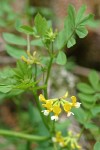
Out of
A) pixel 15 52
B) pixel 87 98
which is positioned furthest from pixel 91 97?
pixel 15 52

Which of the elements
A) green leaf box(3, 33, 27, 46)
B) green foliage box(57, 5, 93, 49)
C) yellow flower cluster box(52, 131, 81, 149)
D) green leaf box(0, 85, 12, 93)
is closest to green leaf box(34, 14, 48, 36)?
green foliage box(57, 5, 93, 49)

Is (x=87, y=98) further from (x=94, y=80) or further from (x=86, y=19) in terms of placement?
(x=86, y=19)

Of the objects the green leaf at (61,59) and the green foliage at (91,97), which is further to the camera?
the green foliage at (91,97)

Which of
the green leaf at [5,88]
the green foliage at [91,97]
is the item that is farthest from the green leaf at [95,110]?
the green leaf at [5,88]

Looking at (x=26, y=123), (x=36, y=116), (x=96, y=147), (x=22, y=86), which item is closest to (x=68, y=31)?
(x=22, y=86)

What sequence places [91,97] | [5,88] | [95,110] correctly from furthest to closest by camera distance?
[91,97]
[95,110]
[5,88]

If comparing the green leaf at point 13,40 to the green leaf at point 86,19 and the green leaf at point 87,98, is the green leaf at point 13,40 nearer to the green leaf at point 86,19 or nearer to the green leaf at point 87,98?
the green leaf at point 87,98

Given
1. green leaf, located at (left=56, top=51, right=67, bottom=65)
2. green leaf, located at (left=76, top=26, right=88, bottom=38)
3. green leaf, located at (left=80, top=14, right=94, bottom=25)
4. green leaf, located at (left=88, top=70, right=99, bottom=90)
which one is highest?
green leaf, located at (left=80, top=14, right=94, bottom=25)

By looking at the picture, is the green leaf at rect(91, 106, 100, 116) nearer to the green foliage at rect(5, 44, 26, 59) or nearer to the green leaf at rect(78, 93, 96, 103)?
the green leaf at rect(78, 93, 96, 103)

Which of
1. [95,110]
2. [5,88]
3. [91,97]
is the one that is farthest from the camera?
[91,97]
